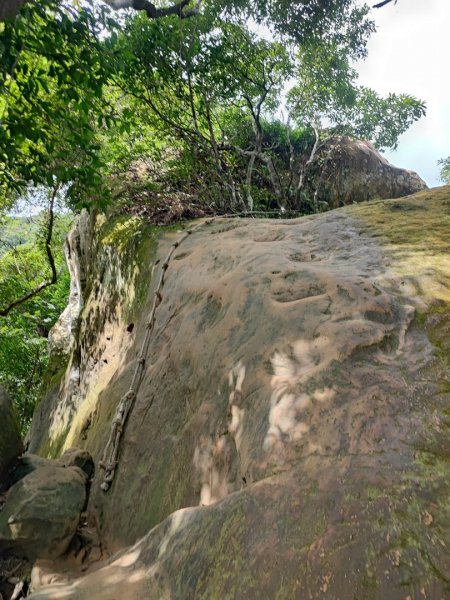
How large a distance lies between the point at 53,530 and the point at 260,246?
3097 mm

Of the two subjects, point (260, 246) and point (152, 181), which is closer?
point (260, 246)

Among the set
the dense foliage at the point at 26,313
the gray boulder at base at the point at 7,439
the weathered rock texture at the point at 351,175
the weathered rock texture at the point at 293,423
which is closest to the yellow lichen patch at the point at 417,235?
the weathered rock texture at the point at 293,423

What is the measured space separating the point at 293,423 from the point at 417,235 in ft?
7.95

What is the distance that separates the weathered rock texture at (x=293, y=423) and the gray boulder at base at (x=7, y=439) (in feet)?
2.43

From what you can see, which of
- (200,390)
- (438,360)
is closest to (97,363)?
(200,390)

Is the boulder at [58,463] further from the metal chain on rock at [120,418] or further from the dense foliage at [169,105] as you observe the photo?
the dense foliage at [169,105]

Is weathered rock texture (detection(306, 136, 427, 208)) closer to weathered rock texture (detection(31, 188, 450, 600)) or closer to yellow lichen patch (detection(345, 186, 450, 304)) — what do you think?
yellow lichen patch (detection(345, 186, 450, 304))

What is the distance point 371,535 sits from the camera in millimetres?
1471

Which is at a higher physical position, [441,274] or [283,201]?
[283,201]

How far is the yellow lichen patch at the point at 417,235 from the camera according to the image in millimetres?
2947

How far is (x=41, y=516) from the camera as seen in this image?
9.74ft

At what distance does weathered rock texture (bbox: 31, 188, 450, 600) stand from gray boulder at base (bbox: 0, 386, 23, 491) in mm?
739

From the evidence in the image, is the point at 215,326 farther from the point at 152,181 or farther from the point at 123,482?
the point at 152,181

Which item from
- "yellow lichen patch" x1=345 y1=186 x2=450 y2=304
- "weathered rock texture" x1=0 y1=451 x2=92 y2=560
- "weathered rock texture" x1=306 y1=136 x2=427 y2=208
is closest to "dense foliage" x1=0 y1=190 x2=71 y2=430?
"weathered rock texture" x1=306 y1=136 x2=427 y2=208
